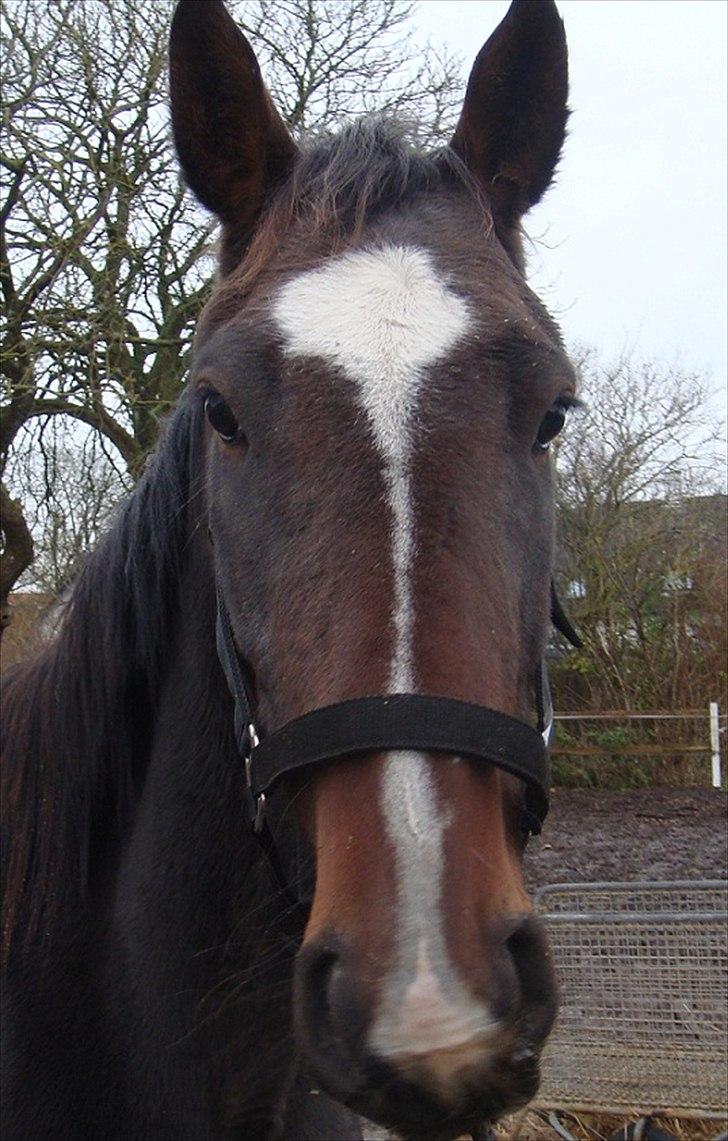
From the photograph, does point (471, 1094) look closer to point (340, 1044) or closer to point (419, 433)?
point (340, 1044)

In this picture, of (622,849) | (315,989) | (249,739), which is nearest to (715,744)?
(622,849)

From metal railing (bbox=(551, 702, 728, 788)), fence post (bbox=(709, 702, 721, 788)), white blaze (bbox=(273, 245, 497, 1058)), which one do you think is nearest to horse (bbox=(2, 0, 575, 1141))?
white blaze (bbox=(273, 245, 497, 1058))

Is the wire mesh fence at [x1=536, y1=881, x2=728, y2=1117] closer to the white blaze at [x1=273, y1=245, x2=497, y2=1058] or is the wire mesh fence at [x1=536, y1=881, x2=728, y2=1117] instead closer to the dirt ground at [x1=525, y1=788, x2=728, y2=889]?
the dirt ground at [x1=525, y1=788, x2=728, y2=889]

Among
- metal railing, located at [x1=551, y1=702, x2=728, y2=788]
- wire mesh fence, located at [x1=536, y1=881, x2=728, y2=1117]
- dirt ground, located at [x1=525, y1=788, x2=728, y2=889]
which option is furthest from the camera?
metal railing, located at [x1=551, y1=702, x2=728, y2=788]

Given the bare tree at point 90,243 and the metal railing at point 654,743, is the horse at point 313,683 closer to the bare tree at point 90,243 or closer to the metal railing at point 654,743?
the bare tree at point 90,243

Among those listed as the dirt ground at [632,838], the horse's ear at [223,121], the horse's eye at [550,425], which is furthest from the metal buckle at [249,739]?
the dirt ground at [632,838]

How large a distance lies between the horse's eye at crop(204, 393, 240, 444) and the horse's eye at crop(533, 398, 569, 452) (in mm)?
596

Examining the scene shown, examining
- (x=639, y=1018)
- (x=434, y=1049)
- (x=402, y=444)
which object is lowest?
(x=639, y=1018)

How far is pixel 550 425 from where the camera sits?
201 centimetres

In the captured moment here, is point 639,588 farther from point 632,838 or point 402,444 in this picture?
point 402,444

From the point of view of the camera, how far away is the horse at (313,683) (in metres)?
1.41

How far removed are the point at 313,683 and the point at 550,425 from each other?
75 centimetres

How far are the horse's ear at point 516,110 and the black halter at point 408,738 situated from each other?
1308 millimetres

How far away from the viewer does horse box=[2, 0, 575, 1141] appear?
141 centimetres
